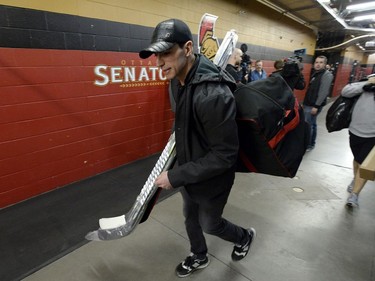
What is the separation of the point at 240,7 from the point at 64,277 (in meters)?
5.07

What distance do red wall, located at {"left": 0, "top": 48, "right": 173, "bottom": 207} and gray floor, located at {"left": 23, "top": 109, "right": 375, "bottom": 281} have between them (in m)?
1.13

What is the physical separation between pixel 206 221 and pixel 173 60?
881 mm

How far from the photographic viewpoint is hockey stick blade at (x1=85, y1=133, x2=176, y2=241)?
140cm

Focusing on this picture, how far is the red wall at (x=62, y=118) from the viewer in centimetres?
218

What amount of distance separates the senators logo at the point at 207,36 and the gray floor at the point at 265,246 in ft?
8.58

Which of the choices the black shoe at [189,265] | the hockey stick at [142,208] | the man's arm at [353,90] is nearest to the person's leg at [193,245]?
the black shoe at [189,265]

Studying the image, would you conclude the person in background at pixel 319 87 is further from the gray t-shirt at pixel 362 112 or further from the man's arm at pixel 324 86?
the gray t-shirt at pixel 362 112

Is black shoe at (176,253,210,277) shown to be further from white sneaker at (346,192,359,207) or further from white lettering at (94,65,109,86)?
white lettering at (94,65,109,86)

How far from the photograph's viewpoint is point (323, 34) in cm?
897

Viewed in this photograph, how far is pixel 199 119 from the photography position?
1051 mm

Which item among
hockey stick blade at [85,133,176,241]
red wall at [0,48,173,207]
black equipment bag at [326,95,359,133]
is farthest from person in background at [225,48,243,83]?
hockey stick blade at [85,133,176,241]

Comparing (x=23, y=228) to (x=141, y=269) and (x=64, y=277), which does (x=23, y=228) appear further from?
(x=141, y=269)

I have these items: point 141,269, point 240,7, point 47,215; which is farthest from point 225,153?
point 240,7

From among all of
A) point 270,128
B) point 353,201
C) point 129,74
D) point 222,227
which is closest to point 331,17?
point 353,201
